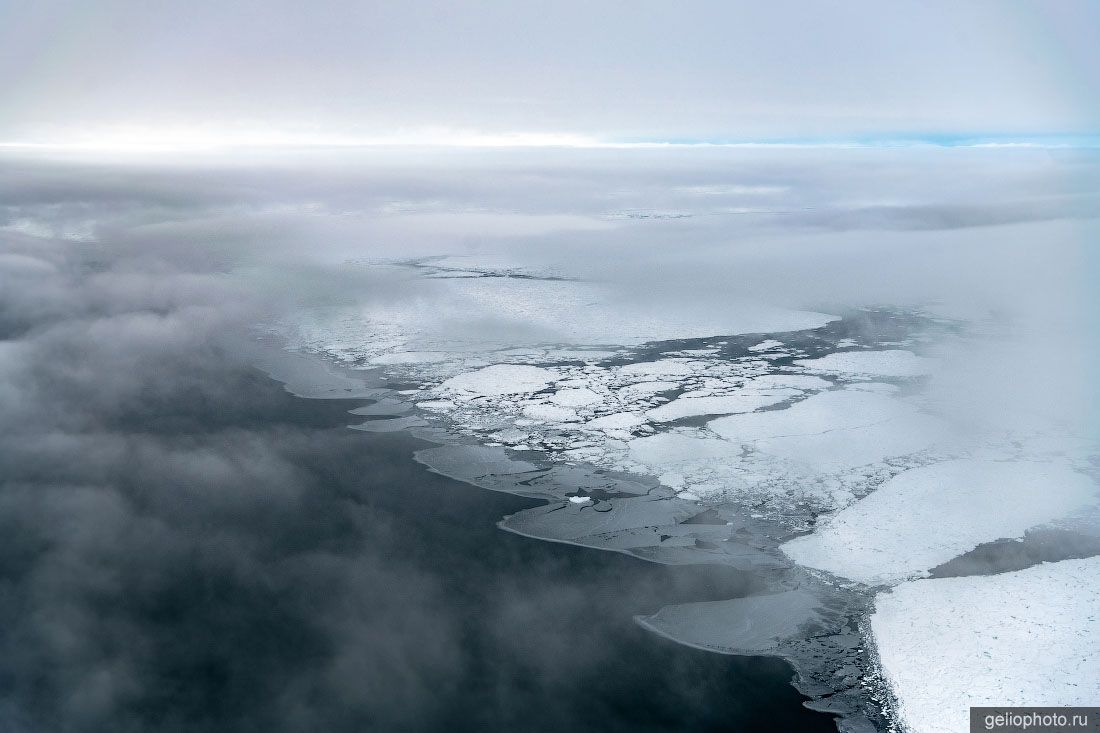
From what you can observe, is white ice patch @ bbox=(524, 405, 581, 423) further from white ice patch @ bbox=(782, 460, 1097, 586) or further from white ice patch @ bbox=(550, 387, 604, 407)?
white ice patch @ bbox=(782, 460, 1097, 586)

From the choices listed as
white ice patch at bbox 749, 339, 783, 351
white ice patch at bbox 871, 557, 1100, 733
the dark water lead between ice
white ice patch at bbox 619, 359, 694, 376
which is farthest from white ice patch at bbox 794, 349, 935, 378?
the dark water lead between ice

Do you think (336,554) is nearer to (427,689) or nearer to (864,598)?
(427,689)

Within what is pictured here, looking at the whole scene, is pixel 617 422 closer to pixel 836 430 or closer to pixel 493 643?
pixel 836 430

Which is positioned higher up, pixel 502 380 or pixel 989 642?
pixel 502 380

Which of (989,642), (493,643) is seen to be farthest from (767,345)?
(493,643)

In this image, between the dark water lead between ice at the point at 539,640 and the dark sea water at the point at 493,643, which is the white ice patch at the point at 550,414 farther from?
the dark sea water at the point at 493,643

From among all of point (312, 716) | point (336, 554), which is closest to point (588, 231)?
point (336, 554)
